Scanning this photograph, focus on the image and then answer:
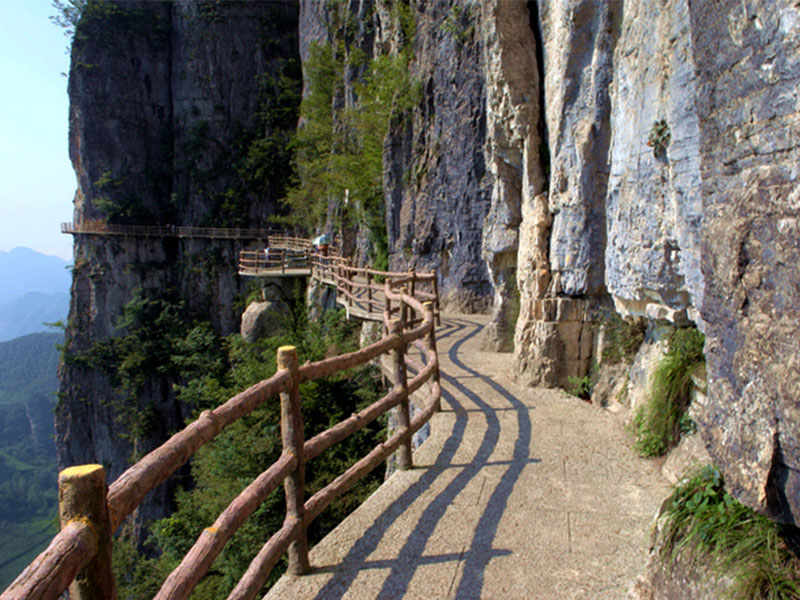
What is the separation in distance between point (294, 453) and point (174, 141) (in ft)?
116

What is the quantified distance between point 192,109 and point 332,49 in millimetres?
11911

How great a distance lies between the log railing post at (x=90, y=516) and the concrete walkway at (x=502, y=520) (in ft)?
4.18

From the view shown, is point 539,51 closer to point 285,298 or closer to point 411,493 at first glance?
point 411,493

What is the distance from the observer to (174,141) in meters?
32.9

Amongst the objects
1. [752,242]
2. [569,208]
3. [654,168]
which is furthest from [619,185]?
[752,242]

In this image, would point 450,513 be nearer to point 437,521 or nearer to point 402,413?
point 437,521

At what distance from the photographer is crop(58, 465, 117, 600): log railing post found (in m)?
1.27

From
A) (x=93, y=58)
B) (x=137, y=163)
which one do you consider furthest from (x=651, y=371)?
(x=93, y=58)

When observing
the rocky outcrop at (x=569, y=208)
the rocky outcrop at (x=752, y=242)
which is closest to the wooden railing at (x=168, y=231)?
the rocky outcrop at (x=569, y=208)

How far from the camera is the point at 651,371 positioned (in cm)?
441

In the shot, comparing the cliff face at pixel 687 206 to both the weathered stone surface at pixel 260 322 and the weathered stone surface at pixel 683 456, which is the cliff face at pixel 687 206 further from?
the weathered stone surface at pixel 260 322

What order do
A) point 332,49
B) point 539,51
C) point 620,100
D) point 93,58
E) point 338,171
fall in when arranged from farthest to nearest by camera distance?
point 93,58 → point 332,49 → point 338,171 → point 539,51 → point 620,100

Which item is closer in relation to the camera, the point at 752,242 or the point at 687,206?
the point at 752,242

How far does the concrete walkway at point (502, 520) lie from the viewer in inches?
98.7
